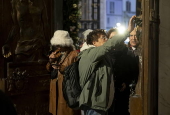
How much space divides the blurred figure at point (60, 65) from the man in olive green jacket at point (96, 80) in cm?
102

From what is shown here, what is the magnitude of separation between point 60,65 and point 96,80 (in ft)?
3.99

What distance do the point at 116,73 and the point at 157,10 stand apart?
1.46 meters

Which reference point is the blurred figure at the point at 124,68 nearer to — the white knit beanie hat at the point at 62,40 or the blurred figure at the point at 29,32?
the white knit beanie hat at the point at 62,40

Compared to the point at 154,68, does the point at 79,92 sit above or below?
below

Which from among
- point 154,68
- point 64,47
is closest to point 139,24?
point 154,68

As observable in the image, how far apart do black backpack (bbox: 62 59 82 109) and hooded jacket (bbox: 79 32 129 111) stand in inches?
3.0

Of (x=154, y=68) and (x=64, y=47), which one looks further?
(x=64, y=47)

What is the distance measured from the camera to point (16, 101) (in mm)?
7207

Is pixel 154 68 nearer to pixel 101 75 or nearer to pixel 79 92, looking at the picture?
pixel 101 75

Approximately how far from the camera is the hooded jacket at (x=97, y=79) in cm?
468

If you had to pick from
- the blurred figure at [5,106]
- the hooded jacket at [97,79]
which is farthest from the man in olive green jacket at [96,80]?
the blurred figure at [5,106]

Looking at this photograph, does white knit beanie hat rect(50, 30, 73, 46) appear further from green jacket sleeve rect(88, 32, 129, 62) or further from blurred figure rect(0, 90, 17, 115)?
blurred figure rect(0, 90, 17, 115)
